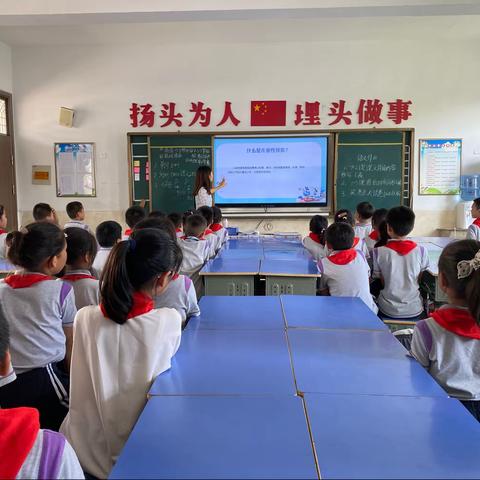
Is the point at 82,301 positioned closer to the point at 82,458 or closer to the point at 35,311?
the point at 35,311

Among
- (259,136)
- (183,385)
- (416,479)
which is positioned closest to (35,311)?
(183,385)

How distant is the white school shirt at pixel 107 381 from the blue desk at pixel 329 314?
26.6 inches

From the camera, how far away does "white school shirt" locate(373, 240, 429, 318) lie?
2734mm

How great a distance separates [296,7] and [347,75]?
6.37ft

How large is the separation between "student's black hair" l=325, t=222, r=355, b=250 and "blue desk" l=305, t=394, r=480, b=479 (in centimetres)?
151

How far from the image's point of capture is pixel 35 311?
156cm

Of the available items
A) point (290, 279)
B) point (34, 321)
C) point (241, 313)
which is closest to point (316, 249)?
point (290, 279)

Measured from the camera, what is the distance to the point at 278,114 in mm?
5559

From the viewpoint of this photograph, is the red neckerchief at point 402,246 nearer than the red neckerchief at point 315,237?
Yes

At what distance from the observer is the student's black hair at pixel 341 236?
256cm

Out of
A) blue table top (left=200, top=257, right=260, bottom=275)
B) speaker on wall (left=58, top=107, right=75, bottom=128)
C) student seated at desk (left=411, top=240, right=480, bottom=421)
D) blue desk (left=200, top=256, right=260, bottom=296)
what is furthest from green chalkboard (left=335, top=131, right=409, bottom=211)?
student seated at desk (left=411, top=240, right=480, bottom=421)

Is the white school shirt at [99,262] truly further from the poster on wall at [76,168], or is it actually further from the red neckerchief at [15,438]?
the poster on wall at [76,168]

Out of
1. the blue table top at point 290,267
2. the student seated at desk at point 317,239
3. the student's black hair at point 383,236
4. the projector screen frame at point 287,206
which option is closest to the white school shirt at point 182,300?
the blue table top at point 290,267

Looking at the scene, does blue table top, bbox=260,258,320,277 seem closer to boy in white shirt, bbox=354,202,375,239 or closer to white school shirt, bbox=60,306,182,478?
boy in white shirt, bbox=354,202,375,239
